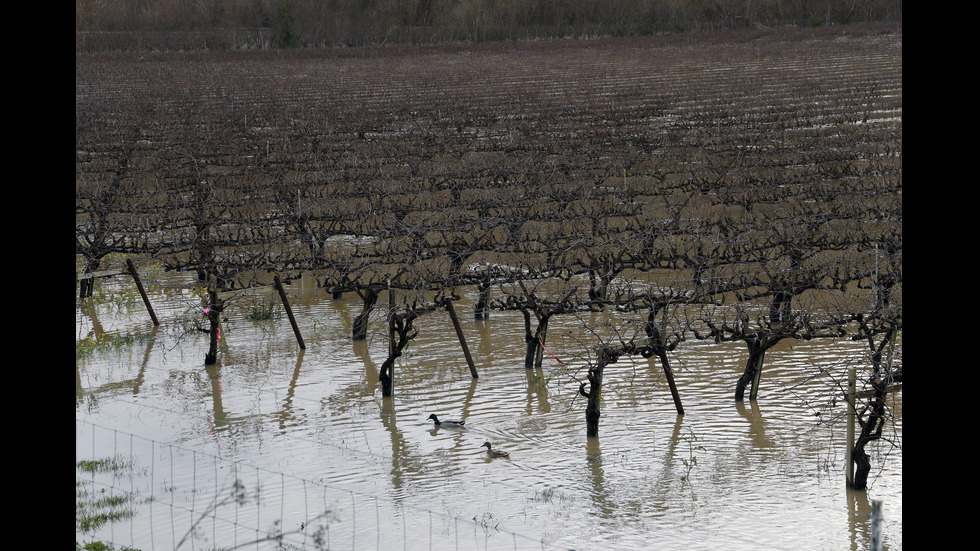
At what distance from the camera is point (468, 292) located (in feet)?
57.7

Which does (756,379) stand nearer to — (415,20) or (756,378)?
(756,378)

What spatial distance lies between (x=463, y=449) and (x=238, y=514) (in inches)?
98.6

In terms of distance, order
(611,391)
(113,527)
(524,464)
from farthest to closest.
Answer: (611,391)
(524,464)
(113,527)

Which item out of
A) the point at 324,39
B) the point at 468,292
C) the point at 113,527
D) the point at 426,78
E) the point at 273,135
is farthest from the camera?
the point at 324,39

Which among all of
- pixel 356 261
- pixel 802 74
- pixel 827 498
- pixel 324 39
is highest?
pixel 324 39

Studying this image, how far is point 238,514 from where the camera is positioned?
8.89m

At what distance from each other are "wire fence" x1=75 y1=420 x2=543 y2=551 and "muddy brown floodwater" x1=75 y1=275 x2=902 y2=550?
0.02 metres

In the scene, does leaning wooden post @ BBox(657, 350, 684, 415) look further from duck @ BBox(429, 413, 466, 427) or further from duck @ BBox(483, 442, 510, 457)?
duck @ BBox(429, 413, 466, 427)

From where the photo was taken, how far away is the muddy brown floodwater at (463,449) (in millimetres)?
8656

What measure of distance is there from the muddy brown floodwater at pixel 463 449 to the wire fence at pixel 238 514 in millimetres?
24

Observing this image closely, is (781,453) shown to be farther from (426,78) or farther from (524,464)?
(426,78)

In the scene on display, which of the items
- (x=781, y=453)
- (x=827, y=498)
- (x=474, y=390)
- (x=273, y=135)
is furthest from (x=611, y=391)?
(x=273, y=135)

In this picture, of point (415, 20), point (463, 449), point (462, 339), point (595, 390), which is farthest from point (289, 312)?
point (415, 20)

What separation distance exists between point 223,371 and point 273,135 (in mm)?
20685
